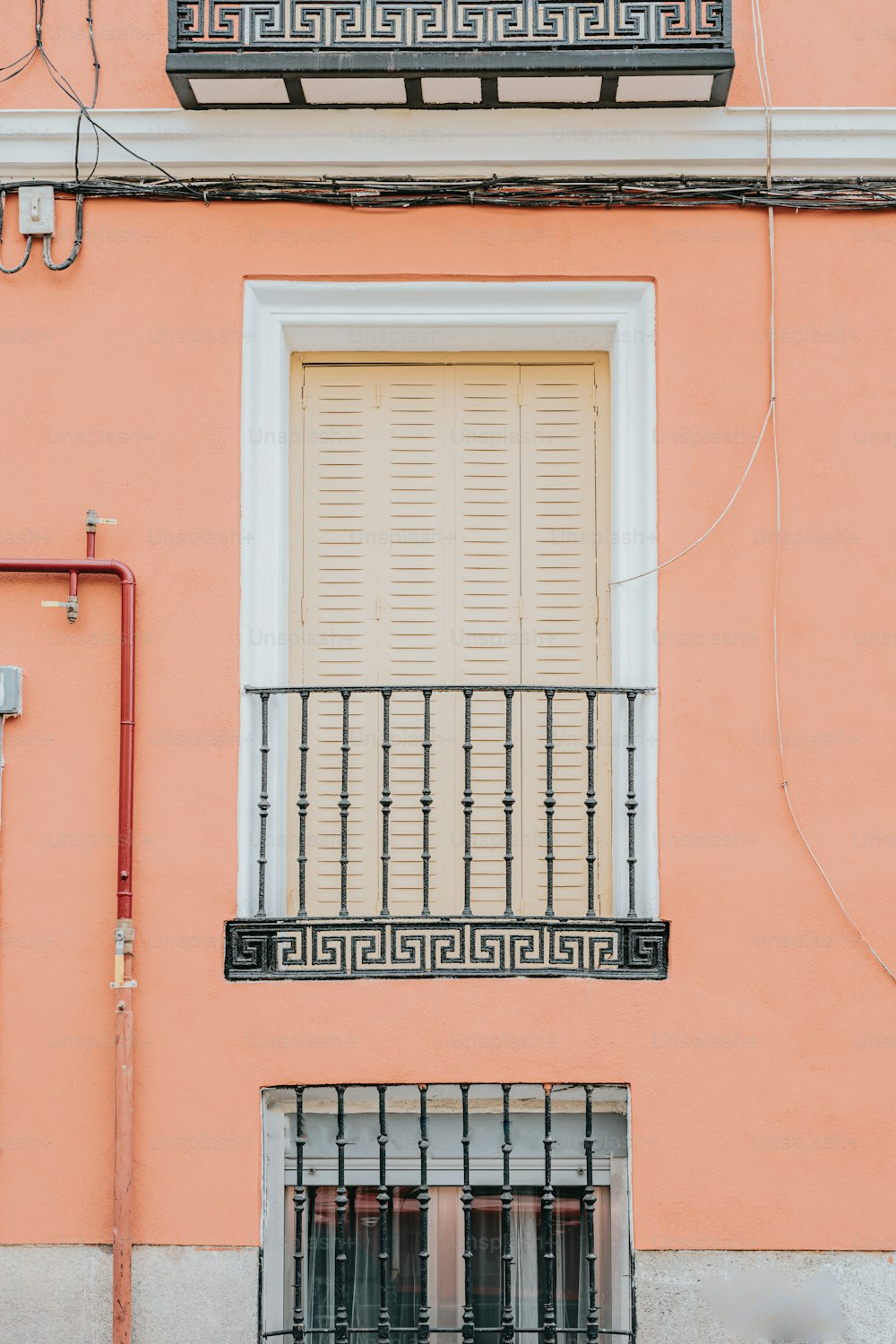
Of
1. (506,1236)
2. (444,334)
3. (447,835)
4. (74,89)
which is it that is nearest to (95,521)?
(444,334)

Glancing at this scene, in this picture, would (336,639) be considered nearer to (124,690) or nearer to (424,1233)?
(124,690)

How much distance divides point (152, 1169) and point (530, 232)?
393cm

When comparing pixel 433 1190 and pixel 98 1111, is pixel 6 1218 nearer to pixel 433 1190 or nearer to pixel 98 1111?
pixel 98 1111

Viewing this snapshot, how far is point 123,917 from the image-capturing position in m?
4.62

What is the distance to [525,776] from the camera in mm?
5090

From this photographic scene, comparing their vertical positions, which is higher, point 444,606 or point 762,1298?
point 444,606

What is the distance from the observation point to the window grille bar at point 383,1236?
462 centimetres

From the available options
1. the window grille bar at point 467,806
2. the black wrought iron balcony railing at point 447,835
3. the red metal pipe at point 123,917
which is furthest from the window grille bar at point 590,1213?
the red metal pipe at point 123,917

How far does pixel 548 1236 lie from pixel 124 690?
2652 mm

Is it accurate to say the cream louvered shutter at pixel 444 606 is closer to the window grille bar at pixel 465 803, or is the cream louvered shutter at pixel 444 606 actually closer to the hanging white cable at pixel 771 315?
the window grille bar at pixel 465 803

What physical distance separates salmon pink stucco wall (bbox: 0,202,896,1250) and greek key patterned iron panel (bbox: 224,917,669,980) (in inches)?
2.8

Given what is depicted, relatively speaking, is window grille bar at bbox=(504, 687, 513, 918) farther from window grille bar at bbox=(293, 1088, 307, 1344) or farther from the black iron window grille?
window grille bar at bbox=(293, 1088, 307, 1344)

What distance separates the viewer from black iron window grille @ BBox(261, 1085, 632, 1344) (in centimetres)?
479

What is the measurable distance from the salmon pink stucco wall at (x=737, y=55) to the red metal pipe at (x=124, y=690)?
1829 millimetres
